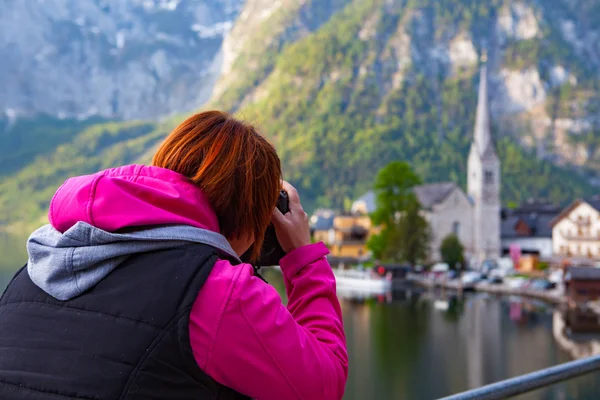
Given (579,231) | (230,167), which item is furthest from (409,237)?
(230,167)

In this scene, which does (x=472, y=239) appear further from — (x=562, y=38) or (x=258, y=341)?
(x=562, y=38)

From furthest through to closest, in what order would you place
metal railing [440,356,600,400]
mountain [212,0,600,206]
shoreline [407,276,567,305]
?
mountain [212,0,600,206], shoreline [407,276,567,305], metal railing [440,356,600,400]

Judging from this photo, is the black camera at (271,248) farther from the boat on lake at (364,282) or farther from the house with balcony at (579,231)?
the house with balcony at (579,231)

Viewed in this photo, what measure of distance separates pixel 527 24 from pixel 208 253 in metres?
112

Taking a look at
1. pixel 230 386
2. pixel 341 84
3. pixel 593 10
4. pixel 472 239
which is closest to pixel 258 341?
pixel 230 386

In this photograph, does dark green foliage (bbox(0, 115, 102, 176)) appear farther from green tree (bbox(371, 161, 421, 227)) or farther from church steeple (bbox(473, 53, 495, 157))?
green tree (bbox(371, 161, 421, 227))

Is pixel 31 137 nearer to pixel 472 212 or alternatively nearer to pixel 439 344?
pixel 472 212

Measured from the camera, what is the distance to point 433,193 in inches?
1847

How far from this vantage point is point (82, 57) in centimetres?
16212

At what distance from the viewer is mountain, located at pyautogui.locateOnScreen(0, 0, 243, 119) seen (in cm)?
14938

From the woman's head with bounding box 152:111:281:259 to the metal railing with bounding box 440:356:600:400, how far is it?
56 cm

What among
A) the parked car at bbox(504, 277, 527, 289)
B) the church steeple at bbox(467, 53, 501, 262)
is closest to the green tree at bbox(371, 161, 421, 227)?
the parked car at bbox(504, 277, 527, 289)

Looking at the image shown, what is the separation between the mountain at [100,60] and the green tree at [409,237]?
114857mm

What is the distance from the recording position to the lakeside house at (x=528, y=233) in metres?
45.5
